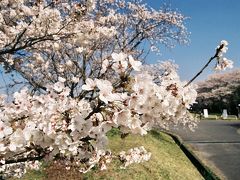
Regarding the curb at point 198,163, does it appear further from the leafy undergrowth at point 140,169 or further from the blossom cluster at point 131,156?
the blossom cluster at point 131,156

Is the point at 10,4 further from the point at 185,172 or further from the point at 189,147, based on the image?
the point at 189,147

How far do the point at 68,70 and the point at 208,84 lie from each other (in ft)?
196

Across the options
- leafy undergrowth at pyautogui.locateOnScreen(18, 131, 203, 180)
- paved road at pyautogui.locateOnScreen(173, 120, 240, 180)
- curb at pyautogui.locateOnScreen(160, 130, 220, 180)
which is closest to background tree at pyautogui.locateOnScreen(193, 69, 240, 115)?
paved road at pyautogui.locateOnScreen(173, 120, 240, 180)

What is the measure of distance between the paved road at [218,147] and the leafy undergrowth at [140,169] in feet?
3.02

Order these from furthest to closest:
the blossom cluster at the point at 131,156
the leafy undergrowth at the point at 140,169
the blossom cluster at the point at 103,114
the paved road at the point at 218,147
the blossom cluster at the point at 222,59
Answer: the paved road at the point at 218,147 < the leafy undergrowth at the point at 140,169 < the blossom cluster at the point at 131,156 < the blossom cluster at the point at 222,59 < the blossom cluster at the point at 103,114

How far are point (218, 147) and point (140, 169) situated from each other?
285 inches

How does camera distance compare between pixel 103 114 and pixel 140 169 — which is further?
pixel 140 169

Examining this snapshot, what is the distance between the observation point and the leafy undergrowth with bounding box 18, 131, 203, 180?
13912 millimetres

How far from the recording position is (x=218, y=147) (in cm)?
2069

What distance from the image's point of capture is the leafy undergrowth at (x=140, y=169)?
13.9 m

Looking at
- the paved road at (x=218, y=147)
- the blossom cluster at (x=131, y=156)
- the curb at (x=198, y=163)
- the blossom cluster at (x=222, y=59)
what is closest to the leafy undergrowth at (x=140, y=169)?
the curb at (x=198, y=163)

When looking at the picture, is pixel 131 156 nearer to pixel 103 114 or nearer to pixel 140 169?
pixel 103 114

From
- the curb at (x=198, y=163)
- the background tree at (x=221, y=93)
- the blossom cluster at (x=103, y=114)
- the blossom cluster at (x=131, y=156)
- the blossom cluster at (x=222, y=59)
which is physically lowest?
the curb at (x=198, y=163)

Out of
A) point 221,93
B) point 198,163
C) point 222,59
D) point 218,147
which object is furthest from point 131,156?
point 221,93
